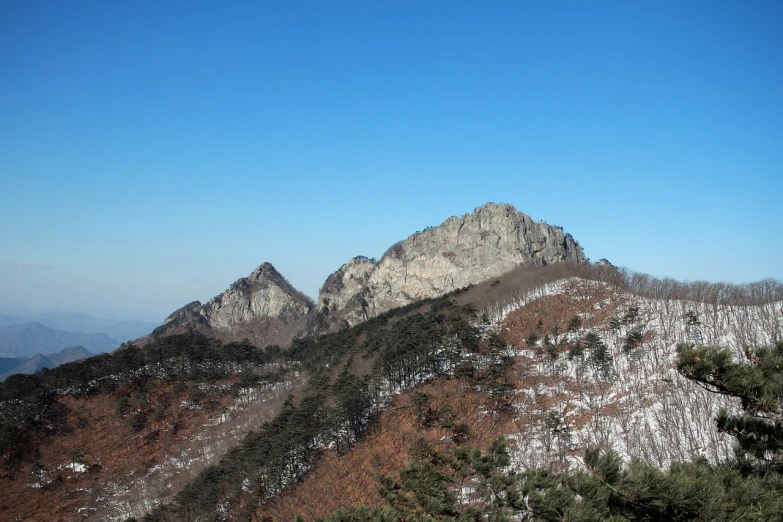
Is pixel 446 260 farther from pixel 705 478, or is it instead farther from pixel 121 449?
pixel 705 478

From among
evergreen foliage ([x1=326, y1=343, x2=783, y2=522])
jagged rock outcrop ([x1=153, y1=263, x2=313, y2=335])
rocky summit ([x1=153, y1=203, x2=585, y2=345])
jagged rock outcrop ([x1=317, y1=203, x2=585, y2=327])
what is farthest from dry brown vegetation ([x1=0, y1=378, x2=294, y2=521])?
jagged rock outcrop ([x1=153, y1=263, x2=313, y2=335])

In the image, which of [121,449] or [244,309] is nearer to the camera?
[121,449]

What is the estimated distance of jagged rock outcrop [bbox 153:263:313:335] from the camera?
11812cm

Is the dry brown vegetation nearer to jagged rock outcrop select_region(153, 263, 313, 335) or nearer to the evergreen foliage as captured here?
the evergreen foliage

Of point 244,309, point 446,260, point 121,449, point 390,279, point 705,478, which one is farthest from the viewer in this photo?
point 244,309

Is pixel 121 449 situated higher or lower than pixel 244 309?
lower

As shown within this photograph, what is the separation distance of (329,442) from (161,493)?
57.1 feet

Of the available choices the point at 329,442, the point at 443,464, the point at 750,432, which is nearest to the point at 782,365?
the point at 750,432

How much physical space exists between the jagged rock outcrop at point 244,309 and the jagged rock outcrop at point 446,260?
8824 millimetres

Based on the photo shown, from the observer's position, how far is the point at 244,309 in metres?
120

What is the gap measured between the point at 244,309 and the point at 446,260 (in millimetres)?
54573

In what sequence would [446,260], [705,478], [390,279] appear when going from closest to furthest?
[705,478]
[446,260]
[390,279]

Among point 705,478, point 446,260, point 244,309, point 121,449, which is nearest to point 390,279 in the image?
point 446,260

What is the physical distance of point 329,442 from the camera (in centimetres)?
3616
